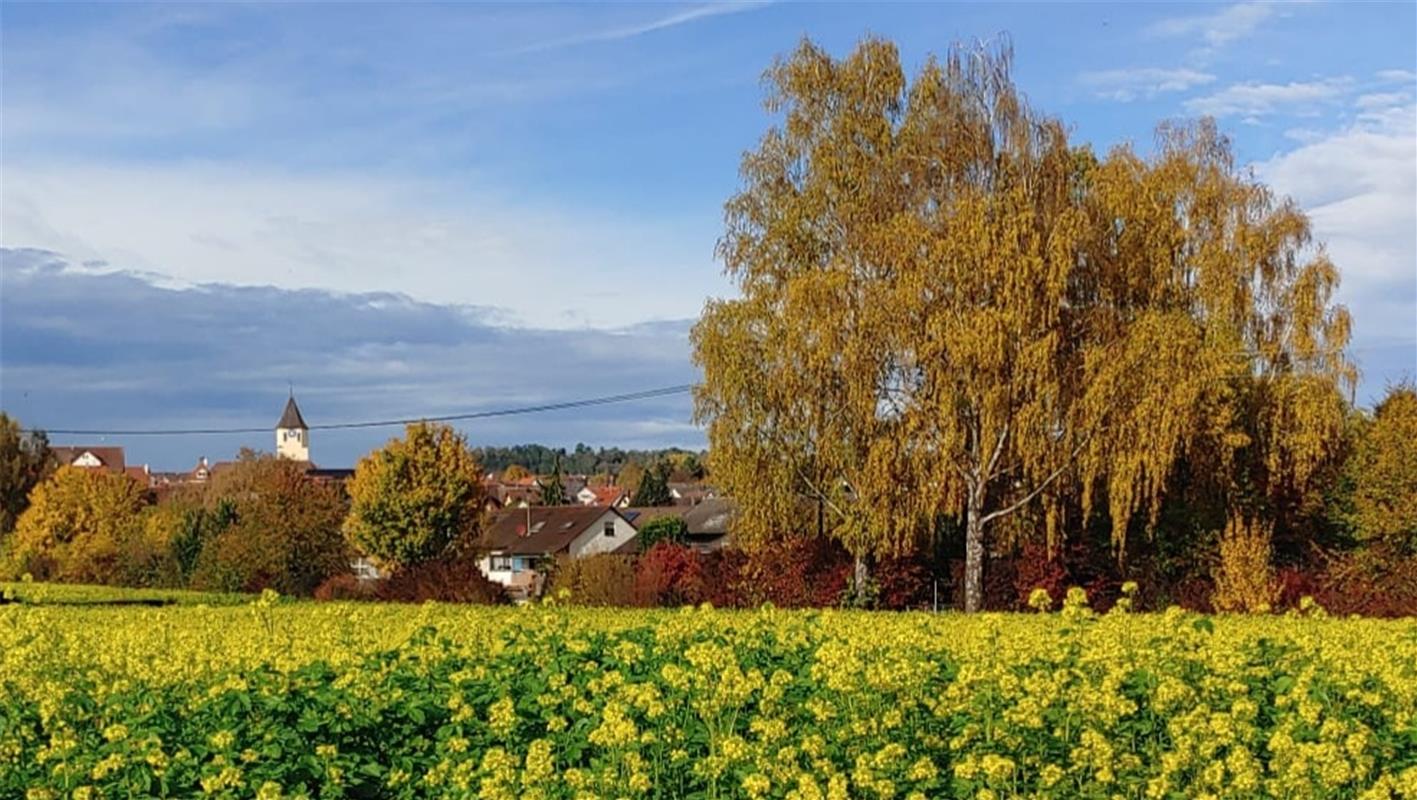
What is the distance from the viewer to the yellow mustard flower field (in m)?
6.46

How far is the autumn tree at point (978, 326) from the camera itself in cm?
2866

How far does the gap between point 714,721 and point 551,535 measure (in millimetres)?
79862

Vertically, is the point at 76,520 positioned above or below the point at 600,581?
above

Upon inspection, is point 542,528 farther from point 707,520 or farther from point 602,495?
point 602,495

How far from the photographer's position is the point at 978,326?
92.6 feet

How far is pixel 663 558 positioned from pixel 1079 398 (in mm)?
10459

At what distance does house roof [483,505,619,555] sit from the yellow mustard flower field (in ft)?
241

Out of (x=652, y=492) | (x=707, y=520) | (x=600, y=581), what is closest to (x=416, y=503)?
(x=707, y=520)

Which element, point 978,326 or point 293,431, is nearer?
point 978,326

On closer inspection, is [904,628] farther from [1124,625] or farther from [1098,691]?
[1098,691]

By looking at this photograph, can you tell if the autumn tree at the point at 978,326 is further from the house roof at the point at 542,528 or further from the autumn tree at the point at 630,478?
the autumn tree at the point at 630,478

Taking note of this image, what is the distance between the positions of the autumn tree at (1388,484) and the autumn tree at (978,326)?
1035 mm

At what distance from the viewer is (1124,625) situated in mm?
9648

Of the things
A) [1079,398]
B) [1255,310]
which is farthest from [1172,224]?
[1079,398]
